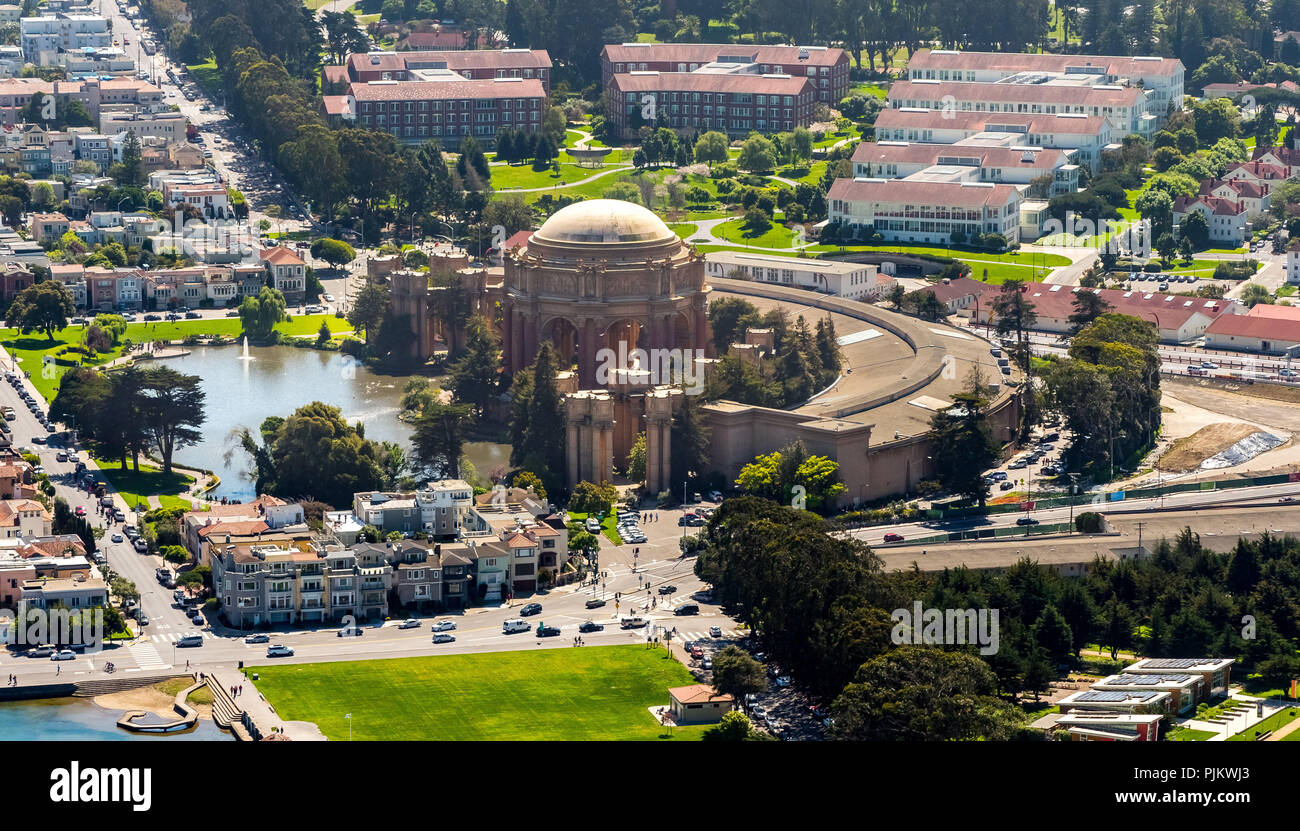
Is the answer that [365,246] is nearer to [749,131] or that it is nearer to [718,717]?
[749,131]

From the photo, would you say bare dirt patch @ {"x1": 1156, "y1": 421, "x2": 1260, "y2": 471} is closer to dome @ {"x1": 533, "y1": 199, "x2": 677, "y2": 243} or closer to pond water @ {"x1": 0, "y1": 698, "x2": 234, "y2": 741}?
dome @ {"x1": 533, "y1": 199, "x2": 677, "y2": 243}

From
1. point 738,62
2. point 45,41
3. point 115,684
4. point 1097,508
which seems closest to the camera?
point 115,684

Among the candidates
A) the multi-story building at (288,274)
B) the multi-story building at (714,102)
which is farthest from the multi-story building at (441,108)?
the multi-story building at (288,274)

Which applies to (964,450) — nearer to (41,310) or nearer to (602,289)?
(602,289)

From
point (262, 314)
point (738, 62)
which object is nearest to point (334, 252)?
point (262, 314)

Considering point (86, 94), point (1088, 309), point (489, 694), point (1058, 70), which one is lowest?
point (489, 694)
